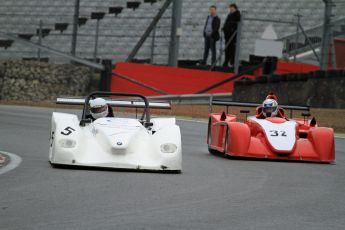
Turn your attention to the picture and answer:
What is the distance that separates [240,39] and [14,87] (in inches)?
Answer: 253

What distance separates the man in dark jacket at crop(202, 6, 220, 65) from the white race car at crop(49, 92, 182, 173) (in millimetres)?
15237

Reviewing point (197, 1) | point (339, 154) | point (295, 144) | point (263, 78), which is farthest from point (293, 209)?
point (197, 1)

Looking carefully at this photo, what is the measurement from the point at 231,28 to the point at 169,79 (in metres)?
2.16

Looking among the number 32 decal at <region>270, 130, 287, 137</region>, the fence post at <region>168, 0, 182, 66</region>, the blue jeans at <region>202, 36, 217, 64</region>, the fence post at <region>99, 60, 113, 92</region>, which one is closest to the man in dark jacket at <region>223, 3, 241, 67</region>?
the blue jeans at <region>202, 36, 217, 64</region>

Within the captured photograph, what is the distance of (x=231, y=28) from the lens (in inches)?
1061

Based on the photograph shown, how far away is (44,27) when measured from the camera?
93.6 feet

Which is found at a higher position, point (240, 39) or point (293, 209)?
point (240, 39)

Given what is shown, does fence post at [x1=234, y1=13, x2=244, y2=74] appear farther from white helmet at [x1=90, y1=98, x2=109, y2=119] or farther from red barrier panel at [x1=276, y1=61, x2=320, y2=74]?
white helmet at [x1=90, y1=98, x2=109, y2=119]

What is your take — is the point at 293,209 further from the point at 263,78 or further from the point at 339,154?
the point at 263,78

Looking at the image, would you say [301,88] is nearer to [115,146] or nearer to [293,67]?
[293,67]

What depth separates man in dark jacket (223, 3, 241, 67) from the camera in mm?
26781

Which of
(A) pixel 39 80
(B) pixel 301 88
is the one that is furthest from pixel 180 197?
(A) pixel 39 80

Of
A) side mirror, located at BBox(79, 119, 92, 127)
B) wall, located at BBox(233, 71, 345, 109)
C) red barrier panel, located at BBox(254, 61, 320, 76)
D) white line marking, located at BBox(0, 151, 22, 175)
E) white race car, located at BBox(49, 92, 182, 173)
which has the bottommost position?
white line marking, located at BBox(0, 151, 22, 175)

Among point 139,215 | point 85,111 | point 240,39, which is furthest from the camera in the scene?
point 240,39
